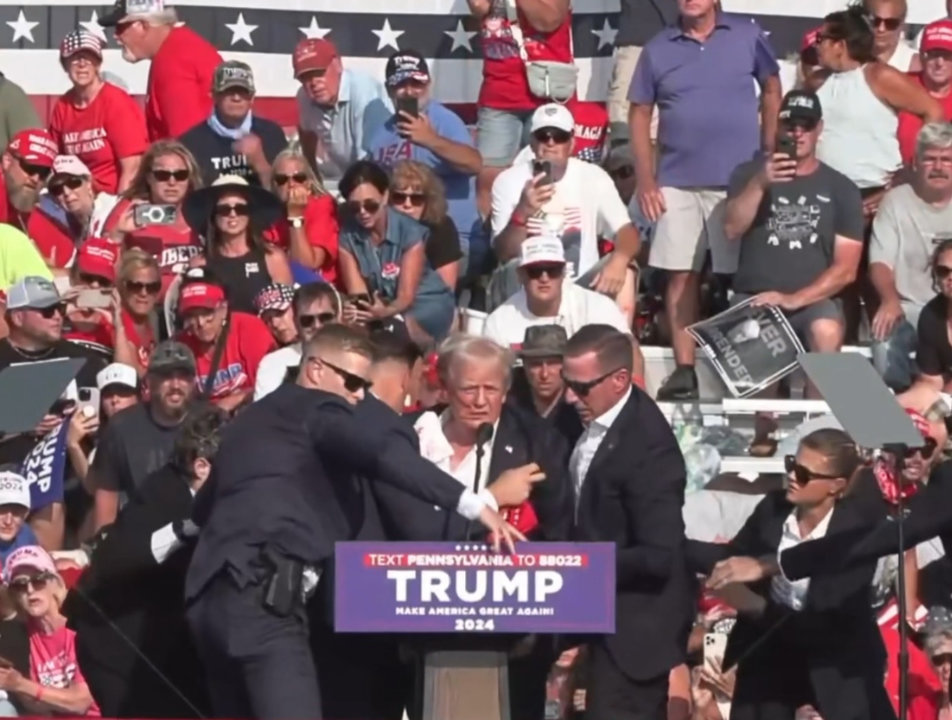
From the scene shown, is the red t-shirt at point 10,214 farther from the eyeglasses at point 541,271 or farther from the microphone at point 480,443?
the microphone at point 480,443

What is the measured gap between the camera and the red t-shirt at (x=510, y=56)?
519 inches

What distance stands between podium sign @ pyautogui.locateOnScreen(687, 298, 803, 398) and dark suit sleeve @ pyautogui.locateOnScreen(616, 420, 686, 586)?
281 cm

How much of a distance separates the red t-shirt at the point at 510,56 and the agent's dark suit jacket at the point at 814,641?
443cm

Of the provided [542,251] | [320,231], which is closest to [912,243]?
[542,251]

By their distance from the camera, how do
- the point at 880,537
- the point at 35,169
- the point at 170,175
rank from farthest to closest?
the point at 35,169, the point at 170,175, the point at 880,537

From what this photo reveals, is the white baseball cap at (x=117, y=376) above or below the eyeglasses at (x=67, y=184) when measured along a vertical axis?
below

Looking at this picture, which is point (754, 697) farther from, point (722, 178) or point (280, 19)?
Answer: point (280, 19)

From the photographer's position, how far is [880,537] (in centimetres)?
868

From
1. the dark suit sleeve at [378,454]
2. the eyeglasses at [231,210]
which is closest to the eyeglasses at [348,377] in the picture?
the dark suit sleeve at [378,454]

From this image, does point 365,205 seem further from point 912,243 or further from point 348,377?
point 348,377

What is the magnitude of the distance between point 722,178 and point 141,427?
3.23m

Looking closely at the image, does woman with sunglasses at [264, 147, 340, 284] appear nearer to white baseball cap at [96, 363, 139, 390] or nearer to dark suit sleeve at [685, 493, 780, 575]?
white baseball cap at [96, 363, 139, 390]

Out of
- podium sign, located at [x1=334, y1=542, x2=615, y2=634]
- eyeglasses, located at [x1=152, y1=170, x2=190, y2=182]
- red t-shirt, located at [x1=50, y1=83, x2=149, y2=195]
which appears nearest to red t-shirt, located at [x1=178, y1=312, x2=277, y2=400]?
eyeglasses, located at [x1=152, y1=170, x2=190, y2=182]

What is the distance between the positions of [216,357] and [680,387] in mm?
2002
